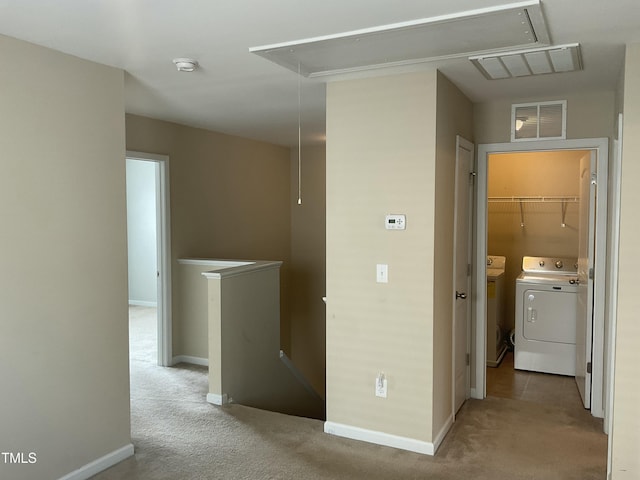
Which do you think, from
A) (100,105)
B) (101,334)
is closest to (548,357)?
(101,334)

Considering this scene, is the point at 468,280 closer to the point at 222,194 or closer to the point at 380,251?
the point at 380,251

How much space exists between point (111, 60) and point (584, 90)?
3.02 metres

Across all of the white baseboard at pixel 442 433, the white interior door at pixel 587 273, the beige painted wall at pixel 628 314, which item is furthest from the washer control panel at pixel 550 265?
the beige painted wall at pixel 628 314

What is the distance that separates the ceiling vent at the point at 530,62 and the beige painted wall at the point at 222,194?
9.87 ft

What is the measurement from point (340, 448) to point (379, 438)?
25 cm

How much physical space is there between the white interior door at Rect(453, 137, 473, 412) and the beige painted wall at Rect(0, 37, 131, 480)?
7.08ft

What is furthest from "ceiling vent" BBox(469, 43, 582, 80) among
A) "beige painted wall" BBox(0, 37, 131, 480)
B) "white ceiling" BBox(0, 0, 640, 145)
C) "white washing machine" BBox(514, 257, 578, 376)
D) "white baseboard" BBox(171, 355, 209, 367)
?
"white baseboard" BBox(171, 355, 209, 367)

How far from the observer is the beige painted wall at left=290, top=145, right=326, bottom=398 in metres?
7.04

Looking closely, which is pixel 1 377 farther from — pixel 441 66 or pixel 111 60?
pixel 441 66

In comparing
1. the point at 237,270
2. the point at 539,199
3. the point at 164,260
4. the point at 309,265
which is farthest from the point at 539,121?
the point at 309,265

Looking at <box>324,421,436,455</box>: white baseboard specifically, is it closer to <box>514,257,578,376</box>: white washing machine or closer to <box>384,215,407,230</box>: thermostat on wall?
<box>384,215,407,230</box>: thermostat on wall

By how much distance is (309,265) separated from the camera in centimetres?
714

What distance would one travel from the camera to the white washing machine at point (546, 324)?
5043 mm

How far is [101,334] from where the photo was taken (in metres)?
3.17
